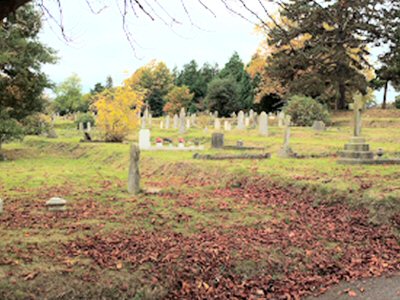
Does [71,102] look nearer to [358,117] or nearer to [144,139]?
[144,139]

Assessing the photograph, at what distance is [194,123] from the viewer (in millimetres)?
42656

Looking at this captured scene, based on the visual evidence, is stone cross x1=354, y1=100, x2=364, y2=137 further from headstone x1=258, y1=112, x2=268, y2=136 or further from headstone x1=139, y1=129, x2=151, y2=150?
headstone x1=258, y1=112, x2=268, y2=136

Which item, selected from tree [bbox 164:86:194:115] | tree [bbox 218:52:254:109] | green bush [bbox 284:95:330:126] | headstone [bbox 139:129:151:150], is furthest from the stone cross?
tree [bbox 164:86:194:115]

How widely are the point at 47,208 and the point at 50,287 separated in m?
3.94

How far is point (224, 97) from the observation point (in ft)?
212

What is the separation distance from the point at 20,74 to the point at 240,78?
52.4 meters

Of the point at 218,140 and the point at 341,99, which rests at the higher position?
the point at 341,99

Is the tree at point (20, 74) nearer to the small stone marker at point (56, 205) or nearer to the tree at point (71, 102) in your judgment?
the small stone marker at point (56, 205)

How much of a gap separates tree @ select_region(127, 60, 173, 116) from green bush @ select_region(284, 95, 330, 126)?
141 feet

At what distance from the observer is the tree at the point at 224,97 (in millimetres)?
64125

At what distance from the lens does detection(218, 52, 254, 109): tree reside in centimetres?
6497

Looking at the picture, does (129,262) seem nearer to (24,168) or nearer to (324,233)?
(324,233)

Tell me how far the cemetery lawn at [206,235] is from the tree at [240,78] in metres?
50.7

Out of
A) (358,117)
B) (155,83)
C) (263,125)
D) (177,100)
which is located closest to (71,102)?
(155,83)
